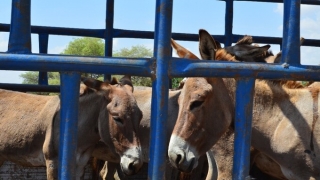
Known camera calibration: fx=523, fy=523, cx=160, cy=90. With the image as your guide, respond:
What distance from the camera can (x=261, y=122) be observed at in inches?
165

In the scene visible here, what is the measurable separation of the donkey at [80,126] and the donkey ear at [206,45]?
1.72 metres

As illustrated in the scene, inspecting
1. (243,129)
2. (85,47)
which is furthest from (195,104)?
(85,47)

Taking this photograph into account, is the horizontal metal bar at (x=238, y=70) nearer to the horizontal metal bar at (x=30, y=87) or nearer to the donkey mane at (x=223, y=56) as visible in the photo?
the donkey mane at (x=223, y=56)

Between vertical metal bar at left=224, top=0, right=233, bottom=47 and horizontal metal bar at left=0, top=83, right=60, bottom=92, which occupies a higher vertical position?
vertical metal bar at left=224, top=0, right=233, bottom=47

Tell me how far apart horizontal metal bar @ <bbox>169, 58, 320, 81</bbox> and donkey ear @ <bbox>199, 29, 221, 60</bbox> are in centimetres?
123

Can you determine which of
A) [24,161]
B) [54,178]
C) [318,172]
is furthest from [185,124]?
[24,161]

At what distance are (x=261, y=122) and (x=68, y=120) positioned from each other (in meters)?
2.21

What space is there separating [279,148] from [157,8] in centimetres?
204

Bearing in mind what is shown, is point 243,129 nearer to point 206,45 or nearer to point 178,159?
point 178,159

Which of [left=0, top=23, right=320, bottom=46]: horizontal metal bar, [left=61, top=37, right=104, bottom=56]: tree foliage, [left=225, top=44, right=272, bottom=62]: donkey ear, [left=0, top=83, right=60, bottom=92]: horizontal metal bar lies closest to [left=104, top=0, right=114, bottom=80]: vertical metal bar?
[left=0, top=23, right=320, bottom=46]: horizontal metal bar

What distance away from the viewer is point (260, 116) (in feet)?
13.8

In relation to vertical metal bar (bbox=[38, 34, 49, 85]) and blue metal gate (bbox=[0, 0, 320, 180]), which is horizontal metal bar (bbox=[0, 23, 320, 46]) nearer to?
vertical metal bar (bbox=[38, 34, 49, 85])

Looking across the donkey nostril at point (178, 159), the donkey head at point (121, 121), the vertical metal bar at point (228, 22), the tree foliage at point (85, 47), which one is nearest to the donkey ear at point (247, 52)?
the donkey nostril at point (178, 159)

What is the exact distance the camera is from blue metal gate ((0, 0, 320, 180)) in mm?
2291
